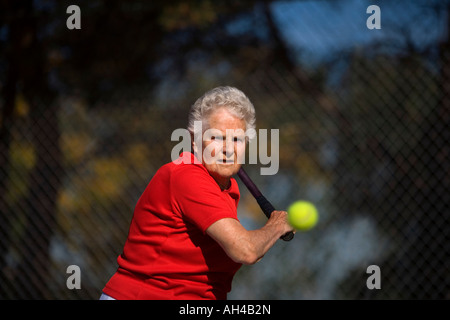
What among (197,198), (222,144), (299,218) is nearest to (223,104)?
(222,144)

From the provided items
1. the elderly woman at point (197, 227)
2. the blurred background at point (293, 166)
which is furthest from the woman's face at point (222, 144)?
the blurred background at point (293, 166)

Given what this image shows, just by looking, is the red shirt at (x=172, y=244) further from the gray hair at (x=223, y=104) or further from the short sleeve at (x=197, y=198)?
the gray hair at (x=223, y=104)

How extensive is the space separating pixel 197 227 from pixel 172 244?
0.35ft

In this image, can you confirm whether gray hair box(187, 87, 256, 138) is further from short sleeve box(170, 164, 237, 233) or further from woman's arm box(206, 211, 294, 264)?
woman's arm box(206, 211, 294, 264)

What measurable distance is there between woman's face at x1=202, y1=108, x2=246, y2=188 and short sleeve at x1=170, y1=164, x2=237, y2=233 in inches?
3.5

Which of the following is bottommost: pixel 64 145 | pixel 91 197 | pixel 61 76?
pixel 91 197

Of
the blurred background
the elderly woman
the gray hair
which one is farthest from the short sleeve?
the blurred background

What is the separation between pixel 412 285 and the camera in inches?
158

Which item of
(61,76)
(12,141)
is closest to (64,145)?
(12,141)

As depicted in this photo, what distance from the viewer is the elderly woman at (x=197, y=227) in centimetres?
180

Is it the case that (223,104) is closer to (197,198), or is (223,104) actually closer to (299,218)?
(197,198)

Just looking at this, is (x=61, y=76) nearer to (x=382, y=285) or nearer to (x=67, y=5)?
(x=67, y=5)

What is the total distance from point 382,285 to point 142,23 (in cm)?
374

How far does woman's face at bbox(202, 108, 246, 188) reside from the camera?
6.49ft
